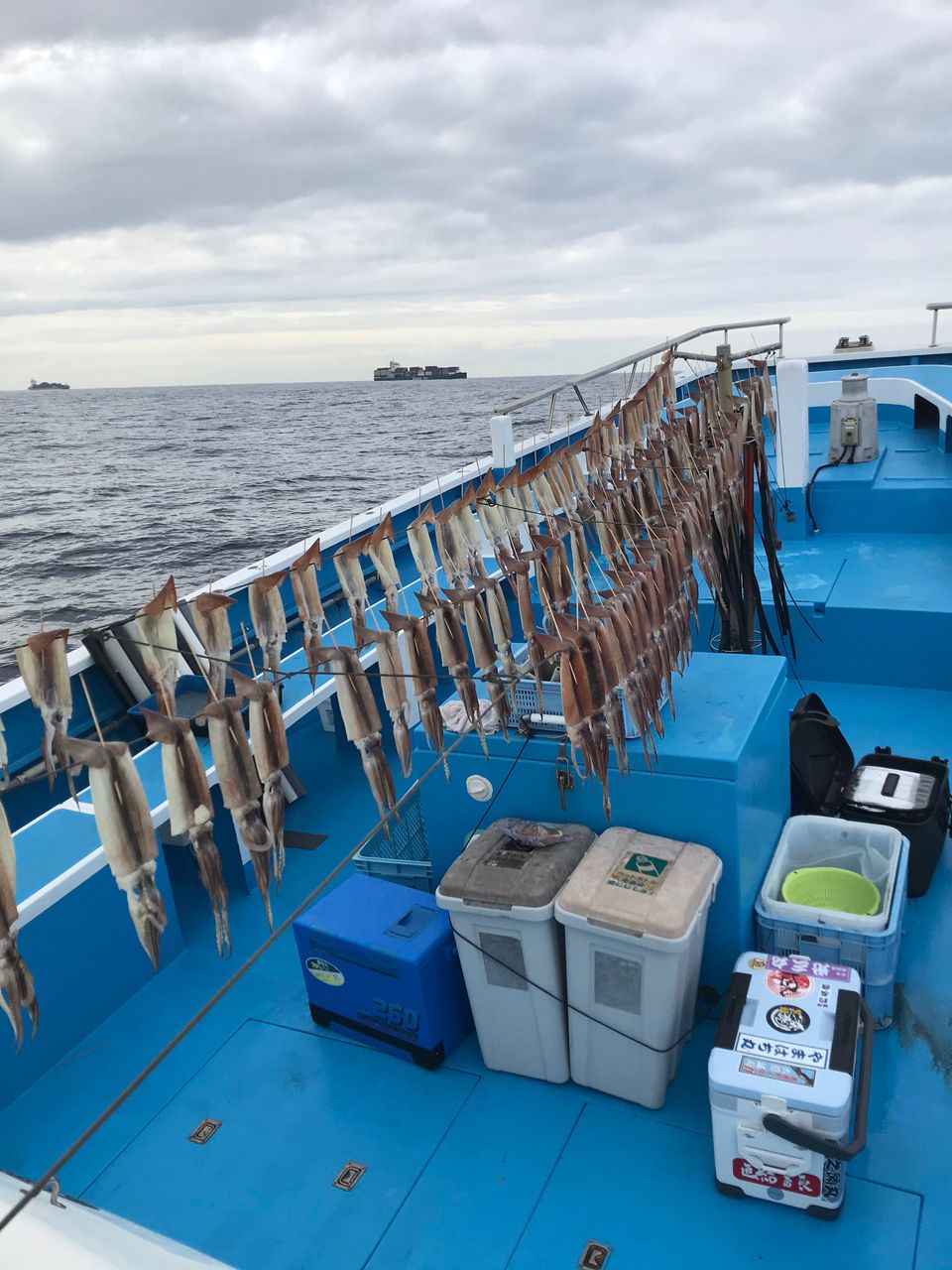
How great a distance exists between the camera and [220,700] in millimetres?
2525

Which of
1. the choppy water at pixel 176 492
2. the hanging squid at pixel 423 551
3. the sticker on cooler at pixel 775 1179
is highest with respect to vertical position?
the hanging squid at pixel 423 551

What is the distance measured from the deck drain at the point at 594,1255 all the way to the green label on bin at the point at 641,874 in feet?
4.18

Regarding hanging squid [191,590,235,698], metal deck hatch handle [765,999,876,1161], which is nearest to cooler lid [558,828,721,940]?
metal deck hatch handle [765,999,876,1161]

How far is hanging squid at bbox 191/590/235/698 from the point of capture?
2.69 m

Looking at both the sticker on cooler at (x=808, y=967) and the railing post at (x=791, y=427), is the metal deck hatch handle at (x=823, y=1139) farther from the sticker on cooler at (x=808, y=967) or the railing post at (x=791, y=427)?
the railing post at (x=791, y=427)

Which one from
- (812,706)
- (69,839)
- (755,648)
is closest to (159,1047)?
(69,839)

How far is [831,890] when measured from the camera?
14.3ft

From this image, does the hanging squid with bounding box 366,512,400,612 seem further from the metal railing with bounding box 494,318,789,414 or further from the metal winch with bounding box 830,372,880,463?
the metal winch with bounding box 830,372,880,463

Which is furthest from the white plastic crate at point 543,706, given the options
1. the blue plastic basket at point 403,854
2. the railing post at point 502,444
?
the railing post at point 502,444

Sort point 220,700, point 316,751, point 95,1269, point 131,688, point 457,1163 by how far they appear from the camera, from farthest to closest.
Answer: point 316,751, point 131,688, point 457,1163, point 220,700, point 95,1269

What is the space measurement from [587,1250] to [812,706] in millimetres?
3757

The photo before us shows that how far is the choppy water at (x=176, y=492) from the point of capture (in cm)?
2623

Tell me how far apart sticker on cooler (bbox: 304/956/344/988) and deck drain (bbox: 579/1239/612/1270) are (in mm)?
1522

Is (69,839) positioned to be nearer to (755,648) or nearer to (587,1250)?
(587,1250)
